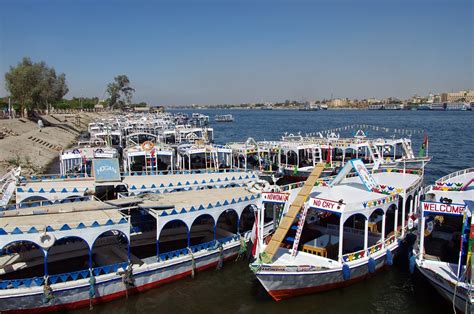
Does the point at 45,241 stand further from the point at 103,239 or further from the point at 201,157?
the point at 201,157

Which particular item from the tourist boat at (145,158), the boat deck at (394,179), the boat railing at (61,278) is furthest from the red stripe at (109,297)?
the tourist boat at (145,158)

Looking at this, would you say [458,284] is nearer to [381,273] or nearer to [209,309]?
[381,273]

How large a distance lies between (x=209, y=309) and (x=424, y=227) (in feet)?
28.5

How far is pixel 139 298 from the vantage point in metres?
16.1

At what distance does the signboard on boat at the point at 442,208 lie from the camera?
1488 cm

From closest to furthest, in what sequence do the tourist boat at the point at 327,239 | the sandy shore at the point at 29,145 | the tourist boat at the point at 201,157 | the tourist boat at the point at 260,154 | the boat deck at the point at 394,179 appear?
the tourist boat at the point at 327,239 → the boat deck at the point at 394,179 → the tourist boat at the point at 201,157 → the tourist boat at the point at 260,154 → the sandy shore at the point at 29,145

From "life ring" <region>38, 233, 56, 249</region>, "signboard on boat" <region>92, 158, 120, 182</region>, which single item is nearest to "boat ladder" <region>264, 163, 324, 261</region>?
"life ring" <region>38, 233, 56, 249</region>

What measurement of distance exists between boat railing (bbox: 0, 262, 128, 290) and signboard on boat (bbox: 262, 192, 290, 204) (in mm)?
6019

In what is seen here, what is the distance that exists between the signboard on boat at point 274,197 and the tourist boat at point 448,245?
5088 mm

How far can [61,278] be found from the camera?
1446 cm

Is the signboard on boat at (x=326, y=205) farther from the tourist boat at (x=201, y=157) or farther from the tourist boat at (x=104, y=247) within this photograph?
the tourist boat at (x=201, y=157)

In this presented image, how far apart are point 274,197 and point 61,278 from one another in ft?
27.6

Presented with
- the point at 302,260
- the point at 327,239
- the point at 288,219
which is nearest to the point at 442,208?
the point at 327,239

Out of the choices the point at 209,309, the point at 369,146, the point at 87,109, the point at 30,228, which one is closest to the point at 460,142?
the point at 369,146
